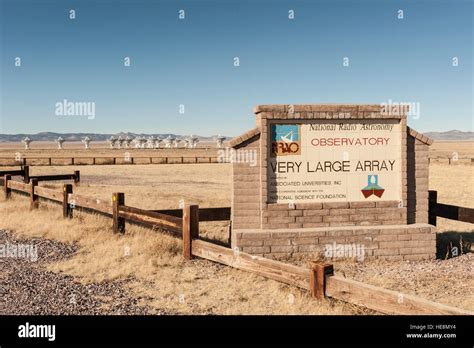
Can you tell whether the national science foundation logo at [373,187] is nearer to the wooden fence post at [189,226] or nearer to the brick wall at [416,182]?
the brick wall at [416,182]

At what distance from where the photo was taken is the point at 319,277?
630 cm

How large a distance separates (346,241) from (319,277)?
4.12 m

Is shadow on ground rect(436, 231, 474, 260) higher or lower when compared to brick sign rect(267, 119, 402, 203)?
lower

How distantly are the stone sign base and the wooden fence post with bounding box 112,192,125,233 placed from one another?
10.1 feet

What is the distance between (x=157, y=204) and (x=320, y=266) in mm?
13259

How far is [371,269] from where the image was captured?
9570mm

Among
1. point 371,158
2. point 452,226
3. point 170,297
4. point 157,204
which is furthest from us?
point 157,204

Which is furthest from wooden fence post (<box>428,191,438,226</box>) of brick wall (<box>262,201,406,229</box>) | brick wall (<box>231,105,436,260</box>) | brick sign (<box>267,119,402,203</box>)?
brick sign (<box>267,119,402,203</box>)

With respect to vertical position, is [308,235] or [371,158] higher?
[371,158]

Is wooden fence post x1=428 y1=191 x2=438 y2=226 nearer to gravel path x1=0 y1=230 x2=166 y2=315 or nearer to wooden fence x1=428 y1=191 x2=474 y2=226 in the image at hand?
wooden fence x1=428 y1=191 x2=474 y2=226

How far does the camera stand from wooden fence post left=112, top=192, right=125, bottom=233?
11.3m
